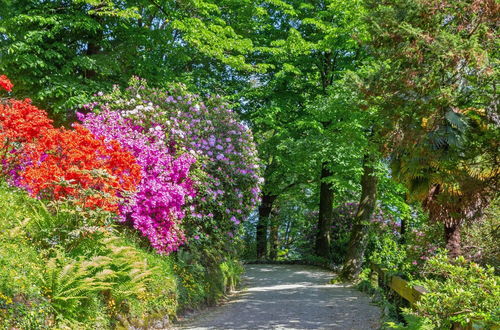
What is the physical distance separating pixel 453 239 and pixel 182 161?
578 cm

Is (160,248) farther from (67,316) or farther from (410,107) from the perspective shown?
(410,107)

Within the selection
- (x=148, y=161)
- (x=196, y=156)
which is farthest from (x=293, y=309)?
(x=148, y=161)

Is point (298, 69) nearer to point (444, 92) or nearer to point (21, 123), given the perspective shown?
point (444, 92)

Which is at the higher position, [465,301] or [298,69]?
[298,69]

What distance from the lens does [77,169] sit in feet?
21.9

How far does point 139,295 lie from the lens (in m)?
Result: 7.04

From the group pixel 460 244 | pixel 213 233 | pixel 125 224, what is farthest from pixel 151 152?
pixel 460 244

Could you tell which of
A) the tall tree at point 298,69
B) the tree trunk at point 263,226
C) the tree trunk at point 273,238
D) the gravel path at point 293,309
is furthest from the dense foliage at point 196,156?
the tree trunk at point 273,238

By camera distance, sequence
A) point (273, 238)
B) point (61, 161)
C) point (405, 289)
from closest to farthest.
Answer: point (405, 289)
point (61, 161)
point (273, 238)

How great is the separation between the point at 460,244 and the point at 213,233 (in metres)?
6.00

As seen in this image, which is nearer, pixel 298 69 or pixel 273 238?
pixel 298 69

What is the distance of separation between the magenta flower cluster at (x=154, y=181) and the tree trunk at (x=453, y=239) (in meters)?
5.36

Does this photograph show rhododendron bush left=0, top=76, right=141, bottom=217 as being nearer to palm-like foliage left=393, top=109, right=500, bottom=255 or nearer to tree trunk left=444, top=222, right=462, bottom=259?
palm-like foliage left=393, top=109, right=500, bottom=255

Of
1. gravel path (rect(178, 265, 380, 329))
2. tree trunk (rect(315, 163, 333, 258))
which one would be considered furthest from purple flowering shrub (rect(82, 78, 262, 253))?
tree trunk (rect(315, 163, 333, 258))
